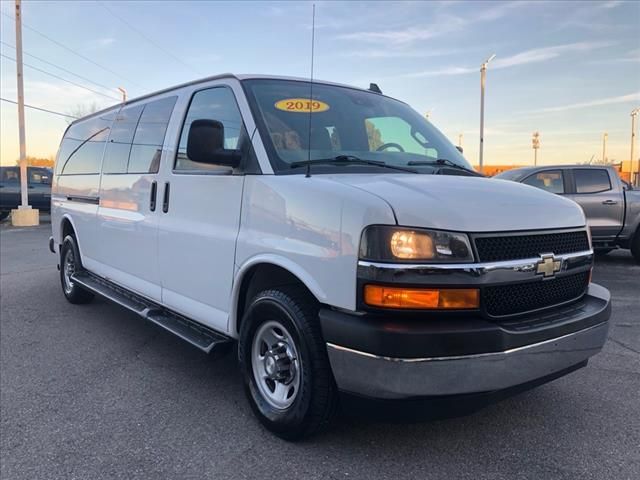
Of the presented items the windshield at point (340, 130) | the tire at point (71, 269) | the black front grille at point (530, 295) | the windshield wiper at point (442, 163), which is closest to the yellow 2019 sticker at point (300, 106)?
the windshield at point (340, 130)

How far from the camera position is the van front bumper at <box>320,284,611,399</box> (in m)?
2.28

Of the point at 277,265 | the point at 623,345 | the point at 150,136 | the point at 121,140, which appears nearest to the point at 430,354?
the point at 277,265

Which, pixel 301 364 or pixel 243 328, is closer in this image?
pixel 301 364

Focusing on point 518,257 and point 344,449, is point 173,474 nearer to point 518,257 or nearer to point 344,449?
point 344,449

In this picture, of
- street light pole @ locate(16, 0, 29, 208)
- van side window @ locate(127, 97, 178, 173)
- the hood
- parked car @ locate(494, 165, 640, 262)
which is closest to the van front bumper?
the hood

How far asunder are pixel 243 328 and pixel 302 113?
145 centimetres

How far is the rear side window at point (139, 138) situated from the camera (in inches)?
168

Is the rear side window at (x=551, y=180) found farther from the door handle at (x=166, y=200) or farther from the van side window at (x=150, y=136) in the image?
the door handle at (x=166, y=200)

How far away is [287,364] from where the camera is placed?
2951mm

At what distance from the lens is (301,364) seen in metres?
2.71

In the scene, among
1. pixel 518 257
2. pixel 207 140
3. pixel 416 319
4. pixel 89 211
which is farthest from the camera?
pixel 89 211

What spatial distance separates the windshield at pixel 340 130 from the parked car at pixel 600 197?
6053mm

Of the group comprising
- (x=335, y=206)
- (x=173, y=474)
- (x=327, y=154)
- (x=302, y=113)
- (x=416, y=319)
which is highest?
(x=302, y=113)

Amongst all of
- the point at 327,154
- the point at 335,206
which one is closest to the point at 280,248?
the point at 335,206
